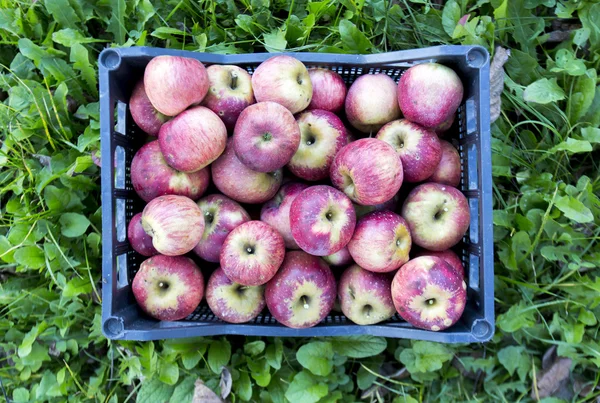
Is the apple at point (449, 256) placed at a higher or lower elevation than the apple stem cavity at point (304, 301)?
higher

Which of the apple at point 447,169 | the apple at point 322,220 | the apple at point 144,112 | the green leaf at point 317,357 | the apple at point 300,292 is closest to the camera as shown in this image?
the apple at point 322,220

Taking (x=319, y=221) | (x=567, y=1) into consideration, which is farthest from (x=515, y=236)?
(x=567, y=1)

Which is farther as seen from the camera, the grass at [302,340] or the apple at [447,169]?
the grass at [302,340]

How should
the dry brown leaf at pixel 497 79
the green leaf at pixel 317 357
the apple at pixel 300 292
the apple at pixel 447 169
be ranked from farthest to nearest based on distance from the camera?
the dry brown leaf at pixel 497 79 → the green leaf at pixel 317 357 → the apple at pixel 447 169 → the apple at pixel 300 292

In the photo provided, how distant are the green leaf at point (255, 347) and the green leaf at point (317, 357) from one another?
203 mm

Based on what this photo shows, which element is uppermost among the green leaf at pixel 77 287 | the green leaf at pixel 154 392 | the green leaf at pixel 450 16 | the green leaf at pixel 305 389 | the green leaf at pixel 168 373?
the green leaf at pixel 450 16

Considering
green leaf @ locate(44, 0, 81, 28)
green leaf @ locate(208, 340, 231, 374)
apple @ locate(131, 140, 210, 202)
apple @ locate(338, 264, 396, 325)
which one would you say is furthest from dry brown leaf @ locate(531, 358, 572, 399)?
green leaf @ locate(44, 0, 81, 28)

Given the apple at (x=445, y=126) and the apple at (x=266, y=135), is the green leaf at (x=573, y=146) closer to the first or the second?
the apple at (x=445, y=126)

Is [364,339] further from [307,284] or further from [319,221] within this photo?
[319,221]

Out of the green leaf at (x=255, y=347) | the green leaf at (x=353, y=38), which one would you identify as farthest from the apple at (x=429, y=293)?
the green leaf at (x=353, y=38)

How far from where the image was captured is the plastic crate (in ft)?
6.66

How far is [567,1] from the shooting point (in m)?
2.60

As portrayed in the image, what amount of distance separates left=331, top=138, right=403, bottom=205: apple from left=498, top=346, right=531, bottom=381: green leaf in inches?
49.2

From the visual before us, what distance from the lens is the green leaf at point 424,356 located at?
240 centimetres
